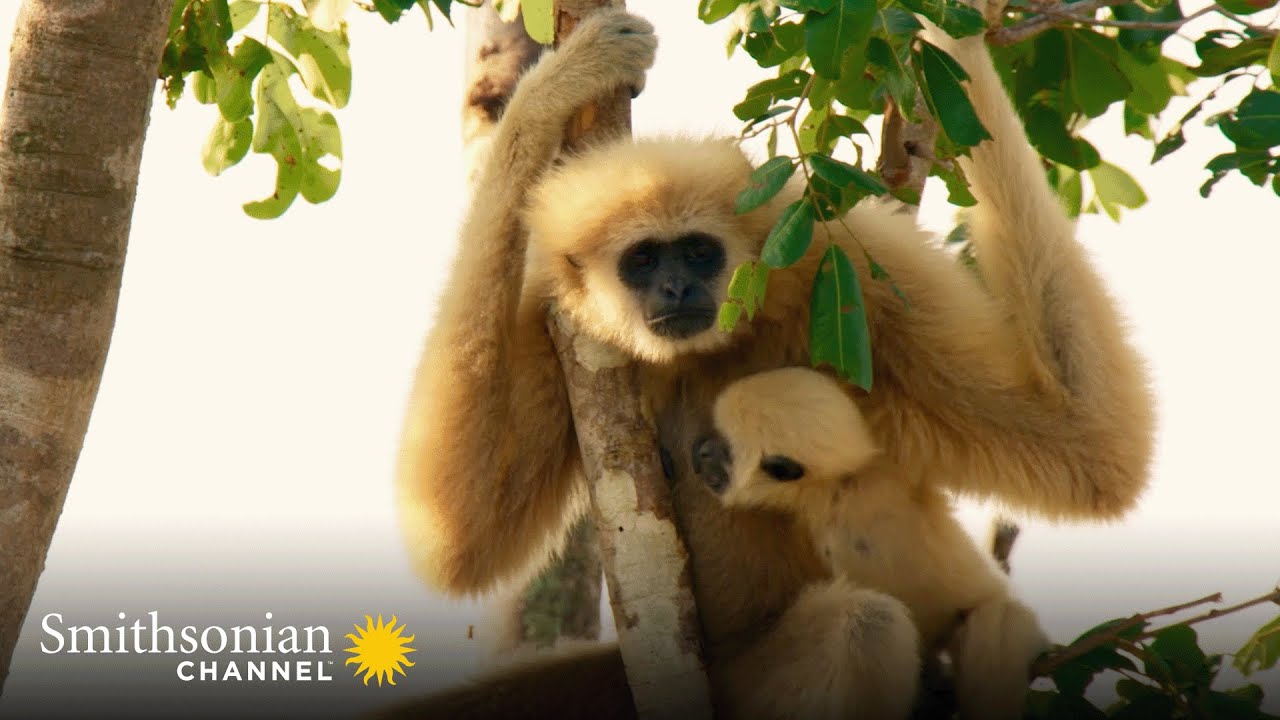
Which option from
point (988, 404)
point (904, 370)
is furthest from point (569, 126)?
point (988, 404)

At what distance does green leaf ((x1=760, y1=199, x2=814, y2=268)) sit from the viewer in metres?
3.07

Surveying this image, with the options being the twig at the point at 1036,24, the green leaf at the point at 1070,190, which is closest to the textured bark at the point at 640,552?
the twig at the point at 1036,24

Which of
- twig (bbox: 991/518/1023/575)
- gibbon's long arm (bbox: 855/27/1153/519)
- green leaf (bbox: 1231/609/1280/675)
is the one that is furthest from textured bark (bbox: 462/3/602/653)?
green leaf (bbox: 1231/609/1280/675)

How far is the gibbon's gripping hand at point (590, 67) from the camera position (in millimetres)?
4148

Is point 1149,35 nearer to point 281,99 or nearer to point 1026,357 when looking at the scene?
point 1026,357

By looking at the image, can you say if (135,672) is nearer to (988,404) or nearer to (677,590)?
(677,590)

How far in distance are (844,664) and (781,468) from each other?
2.15 ft

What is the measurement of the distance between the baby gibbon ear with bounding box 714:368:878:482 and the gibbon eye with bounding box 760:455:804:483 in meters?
0.02

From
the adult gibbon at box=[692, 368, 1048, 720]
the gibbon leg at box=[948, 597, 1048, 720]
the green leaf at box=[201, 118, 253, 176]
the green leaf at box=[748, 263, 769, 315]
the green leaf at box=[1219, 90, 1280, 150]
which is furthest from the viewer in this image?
the green leaf at box=[201, 118, 253, 176]

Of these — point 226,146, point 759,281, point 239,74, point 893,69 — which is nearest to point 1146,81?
point 893,69

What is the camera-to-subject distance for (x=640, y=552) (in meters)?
3.80

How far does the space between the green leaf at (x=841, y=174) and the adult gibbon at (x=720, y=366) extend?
1.12 m

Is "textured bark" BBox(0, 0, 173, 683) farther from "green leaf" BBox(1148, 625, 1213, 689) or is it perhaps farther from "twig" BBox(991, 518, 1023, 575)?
"twig" BBox(991, 518, 1023, 575)

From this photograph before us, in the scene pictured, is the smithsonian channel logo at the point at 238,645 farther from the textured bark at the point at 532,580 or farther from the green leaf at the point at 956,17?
the green leaf at the point at 956,17
